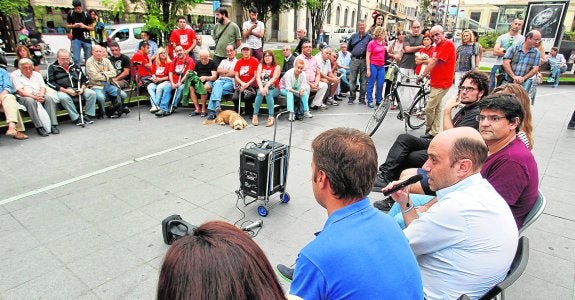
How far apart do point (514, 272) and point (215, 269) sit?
58.8 inches

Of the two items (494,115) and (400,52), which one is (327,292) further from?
(400,52)

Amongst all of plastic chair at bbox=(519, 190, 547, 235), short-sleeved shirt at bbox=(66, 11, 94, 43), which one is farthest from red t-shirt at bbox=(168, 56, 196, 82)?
plastic chair at bbox=(519, 190, 547, 235)

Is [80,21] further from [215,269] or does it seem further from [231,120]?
[215,269]

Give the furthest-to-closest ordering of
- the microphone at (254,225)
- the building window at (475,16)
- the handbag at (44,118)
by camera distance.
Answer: the building window at (475,16) → the handbag at (44,118) → the microphone at (254,225)

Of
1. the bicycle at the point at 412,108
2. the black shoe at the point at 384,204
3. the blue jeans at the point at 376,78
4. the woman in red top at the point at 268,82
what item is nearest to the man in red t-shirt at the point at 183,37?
the woman in red top at the point at 268,82

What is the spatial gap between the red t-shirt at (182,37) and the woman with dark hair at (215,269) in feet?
27.5

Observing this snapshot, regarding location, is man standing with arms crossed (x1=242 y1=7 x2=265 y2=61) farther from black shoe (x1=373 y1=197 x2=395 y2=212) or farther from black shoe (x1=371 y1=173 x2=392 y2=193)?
black shoe (x1=373 y1=197 x2=395 y2=212)

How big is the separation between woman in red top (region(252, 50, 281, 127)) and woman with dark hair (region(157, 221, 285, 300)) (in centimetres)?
621

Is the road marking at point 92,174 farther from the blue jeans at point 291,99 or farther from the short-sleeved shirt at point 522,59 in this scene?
the short-sleeved shirt at point 522,59

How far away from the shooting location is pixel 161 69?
780 centimetres

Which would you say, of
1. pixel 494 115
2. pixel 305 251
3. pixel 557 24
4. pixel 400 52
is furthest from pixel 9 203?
pixel 557 24

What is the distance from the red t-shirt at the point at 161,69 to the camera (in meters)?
7.79

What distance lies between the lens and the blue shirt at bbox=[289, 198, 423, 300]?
123cm

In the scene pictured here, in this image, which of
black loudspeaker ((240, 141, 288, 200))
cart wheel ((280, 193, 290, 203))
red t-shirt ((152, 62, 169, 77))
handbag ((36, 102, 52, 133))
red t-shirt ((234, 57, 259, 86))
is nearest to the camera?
black loudspeaker ((240, 141, 288, 200))
